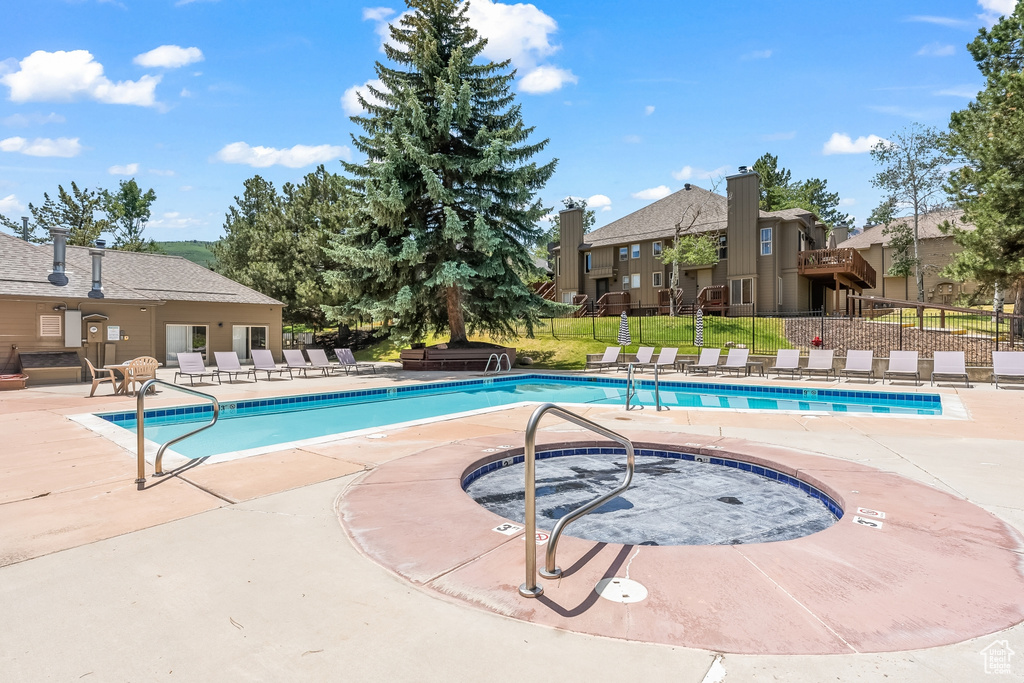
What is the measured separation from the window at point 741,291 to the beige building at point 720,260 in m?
0.05

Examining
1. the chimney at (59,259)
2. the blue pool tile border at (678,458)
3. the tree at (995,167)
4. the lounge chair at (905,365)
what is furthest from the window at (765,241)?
the chimney at (59,259)

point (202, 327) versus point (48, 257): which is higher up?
point (48, 257)

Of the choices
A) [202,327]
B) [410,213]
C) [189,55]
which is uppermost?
[189,55]

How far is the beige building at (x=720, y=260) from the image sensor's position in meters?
26.1

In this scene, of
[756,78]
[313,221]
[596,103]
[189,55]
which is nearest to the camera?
[756,78]

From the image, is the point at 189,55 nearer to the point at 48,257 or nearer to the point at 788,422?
the point at 48,257

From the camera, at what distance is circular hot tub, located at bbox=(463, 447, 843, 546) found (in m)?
4.32

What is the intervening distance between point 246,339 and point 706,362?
798 inches

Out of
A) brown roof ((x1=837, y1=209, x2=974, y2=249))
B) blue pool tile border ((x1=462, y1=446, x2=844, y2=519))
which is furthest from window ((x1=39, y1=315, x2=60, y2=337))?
brown roof ((x1=837, y1=209, x2=974, y2=249))

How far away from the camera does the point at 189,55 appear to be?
1563 centimetres

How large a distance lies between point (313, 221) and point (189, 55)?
1431cm

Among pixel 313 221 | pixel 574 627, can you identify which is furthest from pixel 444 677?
pixel 313 221

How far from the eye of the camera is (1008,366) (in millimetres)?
12688

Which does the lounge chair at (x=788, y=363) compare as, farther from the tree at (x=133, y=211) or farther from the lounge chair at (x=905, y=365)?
the tree at (x=133, y=211)
